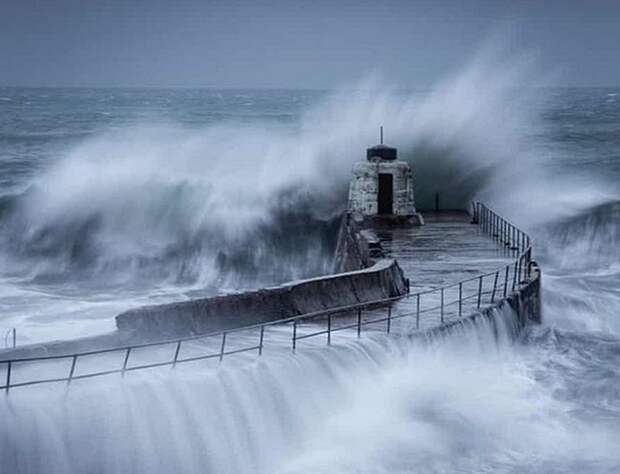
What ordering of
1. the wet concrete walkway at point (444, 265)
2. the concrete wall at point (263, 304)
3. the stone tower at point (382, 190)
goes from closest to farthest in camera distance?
the concrete wall at point (263, 304) → the wet concrete walkway at point (444, 265) → the stone tower at point (382, 190)

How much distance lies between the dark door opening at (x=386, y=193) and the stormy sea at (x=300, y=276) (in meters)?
1.84

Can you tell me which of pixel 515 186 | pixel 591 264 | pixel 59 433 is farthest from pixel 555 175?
pixel 59 433

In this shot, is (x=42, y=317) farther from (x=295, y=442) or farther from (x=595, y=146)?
(x=595, y=146)

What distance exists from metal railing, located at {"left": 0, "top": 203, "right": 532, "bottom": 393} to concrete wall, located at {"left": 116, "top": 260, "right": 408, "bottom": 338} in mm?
168

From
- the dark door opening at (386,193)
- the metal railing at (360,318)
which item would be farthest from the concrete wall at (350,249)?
the metal railing at (360,318)

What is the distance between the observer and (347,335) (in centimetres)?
1546

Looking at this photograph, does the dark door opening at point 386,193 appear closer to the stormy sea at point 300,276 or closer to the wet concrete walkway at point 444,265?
the wet concrete walkway at point 444,265

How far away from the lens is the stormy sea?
11969 millimetres

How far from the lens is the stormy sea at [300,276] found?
12.0m

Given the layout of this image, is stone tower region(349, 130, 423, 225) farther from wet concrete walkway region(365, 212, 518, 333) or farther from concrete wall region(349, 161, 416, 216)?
wet concrete walkway region(365, 212, 518, 333)

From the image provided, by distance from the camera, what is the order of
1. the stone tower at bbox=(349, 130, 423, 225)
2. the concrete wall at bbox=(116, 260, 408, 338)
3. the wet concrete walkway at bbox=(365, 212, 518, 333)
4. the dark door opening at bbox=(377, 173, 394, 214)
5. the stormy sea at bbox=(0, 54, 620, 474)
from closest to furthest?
the stormy sea at bbox=(0, 54, 620, 474)
the concrete wall at bbox=(116, 260, 408, 338)
the wet concrete walkway at bbox=(365, 212, 518, 333)
the stone tower at bbox=(349, 130, 423, 225)
the dark door opening at bbox=(377, 173, 394, 214)

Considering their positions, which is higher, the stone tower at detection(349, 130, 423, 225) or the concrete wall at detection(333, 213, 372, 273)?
the stone tower at detection(349, 130, 423, 225)

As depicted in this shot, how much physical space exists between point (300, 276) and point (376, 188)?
257 centimetres

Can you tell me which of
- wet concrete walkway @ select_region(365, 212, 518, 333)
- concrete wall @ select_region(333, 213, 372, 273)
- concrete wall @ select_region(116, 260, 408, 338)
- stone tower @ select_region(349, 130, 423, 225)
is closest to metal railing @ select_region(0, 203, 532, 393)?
wet concrete walkway @ select_region(365, 212, 518, 333)
